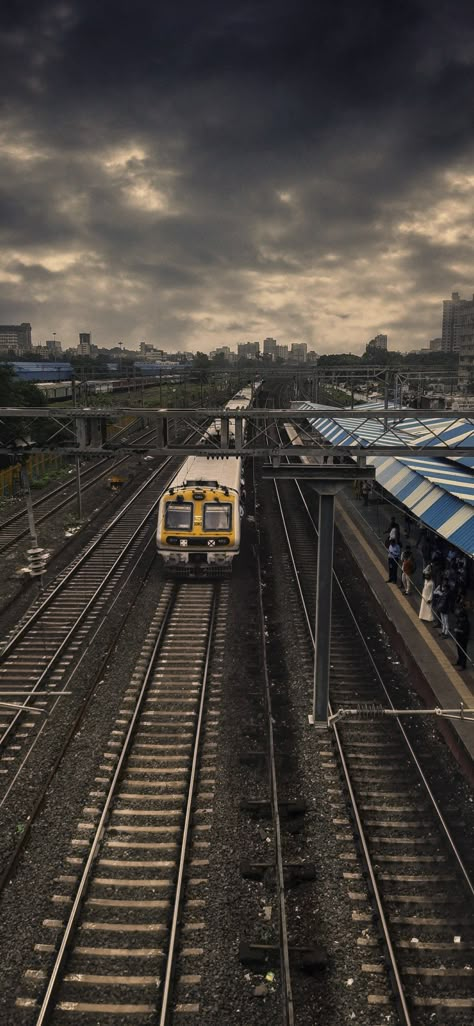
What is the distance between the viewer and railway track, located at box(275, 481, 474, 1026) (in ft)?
21.4

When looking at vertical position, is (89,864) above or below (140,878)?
above

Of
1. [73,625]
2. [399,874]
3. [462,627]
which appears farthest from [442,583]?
[73,625]

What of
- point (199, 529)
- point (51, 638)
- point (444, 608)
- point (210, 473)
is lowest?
point (51, 638)

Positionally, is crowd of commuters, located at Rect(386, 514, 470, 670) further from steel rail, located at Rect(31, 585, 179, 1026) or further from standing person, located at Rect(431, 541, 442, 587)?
steel rail, located at Rect(31, 585, 179, 1026)

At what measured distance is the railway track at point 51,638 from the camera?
10.8 meters

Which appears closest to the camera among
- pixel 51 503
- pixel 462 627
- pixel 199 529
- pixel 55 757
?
pixel 55 757

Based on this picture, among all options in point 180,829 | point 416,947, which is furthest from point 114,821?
point 416,947

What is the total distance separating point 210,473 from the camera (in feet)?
69.5

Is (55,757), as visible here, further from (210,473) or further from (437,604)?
(210,473)

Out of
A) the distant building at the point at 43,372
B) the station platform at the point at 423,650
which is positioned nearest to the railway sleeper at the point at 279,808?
the station platform at the point at 423,650

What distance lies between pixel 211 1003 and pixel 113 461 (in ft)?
121

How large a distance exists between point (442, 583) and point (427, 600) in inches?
22.0

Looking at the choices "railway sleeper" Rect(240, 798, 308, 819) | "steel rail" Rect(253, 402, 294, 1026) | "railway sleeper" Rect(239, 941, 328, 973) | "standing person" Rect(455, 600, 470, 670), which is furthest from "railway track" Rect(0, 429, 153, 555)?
"railway sleeper" Rect(239, 941, 328, 973)

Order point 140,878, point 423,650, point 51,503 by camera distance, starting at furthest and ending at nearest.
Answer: point 51,503 → point 423,650 → point 140,878
